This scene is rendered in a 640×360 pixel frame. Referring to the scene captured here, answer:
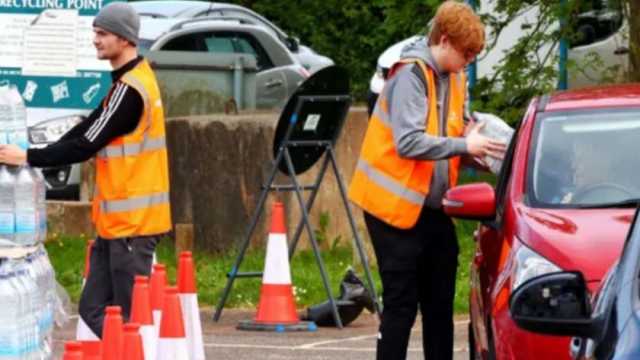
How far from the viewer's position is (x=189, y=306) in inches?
395

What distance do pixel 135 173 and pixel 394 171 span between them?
1146 millimetres

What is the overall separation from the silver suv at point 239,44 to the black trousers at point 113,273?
15.6 m

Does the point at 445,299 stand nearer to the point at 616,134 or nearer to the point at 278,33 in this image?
the point at 616,134

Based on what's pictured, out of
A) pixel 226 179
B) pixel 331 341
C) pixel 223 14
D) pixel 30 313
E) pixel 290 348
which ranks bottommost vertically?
pixel 223 14

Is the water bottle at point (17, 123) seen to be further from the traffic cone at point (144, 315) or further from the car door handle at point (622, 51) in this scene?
the car door handle at point (622, 51)

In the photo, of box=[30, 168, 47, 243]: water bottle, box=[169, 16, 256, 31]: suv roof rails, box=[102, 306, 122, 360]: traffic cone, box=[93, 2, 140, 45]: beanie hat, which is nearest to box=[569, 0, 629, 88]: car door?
box=[169, 16, 256, 31]: suv roof rails

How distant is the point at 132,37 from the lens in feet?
31.2

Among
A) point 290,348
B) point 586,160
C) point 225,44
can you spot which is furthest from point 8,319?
point 225,44

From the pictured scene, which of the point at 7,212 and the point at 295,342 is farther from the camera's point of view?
the point at 295,342

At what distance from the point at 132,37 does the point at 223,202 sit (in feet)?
22.2

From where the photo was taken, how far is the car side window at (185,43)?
2623 cm

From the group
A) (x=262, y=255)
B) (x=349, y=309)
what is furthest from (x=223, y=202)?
(x=349, y=309)

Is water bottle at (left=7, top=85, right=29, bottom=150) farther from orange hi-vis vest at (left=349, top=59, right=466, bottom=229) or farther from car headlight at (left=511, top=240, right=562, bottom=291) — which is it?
car headlight at (left=511, top=240, right=562, bottom=291)

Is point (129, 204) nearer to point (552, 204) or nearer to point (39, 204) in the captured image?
point (39, 204)
